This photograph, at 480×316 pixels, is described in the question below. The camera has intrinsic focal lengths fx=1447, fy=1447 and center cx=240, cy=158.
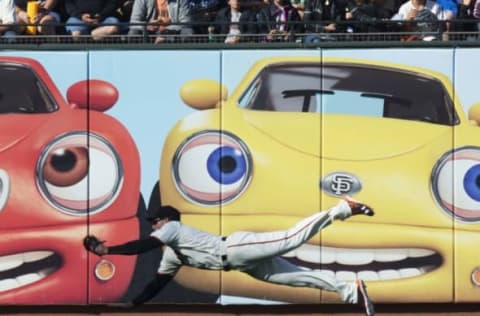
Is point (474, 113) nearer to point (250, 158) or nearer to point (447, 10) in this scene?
point (447, 10)

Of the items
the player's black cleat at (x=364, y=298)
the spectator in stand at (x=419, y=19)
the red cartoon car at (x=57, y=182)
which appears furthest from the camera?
the spectator in stand at (x=419, y=19)

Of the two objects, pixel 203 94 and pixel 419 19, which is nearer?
pixel 203 94

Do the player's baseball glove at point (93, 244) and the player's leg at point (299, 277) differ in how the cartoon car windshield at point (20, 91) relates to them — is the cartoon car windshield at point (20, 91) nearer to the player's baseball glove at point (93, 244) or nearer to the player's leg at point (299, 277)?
the player's baseball glove at point (93, 244)

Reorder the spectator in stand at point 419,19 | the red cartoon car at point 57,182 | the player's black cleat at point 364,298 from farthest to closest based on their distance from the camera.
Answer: the spectator in stand at point 419,19 < the red cartoon car at point 57,182 < the player's black cleat at point 364,298

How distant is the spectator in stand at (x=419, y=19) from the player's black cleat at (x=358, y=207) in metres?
1.80

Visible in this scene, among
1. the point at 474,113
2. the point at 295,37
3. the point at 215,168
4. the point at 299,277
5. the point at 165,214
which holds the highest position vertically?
the point at 295,37

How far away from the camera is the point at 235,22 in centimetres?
1504

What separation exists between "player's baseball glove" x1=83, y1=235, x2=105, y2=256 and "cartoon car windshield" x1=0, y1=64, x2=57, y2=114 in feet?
4.55

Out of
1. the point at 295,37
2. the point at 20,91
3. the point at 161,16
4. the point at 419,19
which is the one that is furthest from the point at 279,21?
the point at 20,91

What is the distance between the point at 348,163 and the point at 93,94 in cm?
270

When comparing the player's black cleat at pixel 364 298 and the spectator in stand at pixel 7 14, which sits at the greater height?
the spectator in stand at pixel 7 14

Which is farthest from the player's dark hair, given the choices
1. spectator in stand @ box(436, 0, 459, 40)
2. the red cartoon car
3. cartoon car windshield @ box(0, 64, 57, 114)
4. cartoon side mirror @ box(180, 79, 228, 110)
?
spectator in stand @ box(436, 0, 459, 40)

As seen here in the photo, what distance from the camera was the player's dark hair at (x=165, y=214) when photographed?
585 inches

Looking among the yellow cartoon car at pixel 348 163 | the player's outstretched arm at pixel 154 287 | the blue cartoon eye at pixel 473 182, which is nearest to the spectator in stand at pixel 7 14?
the yellow cartoon car at pixel 348 163
